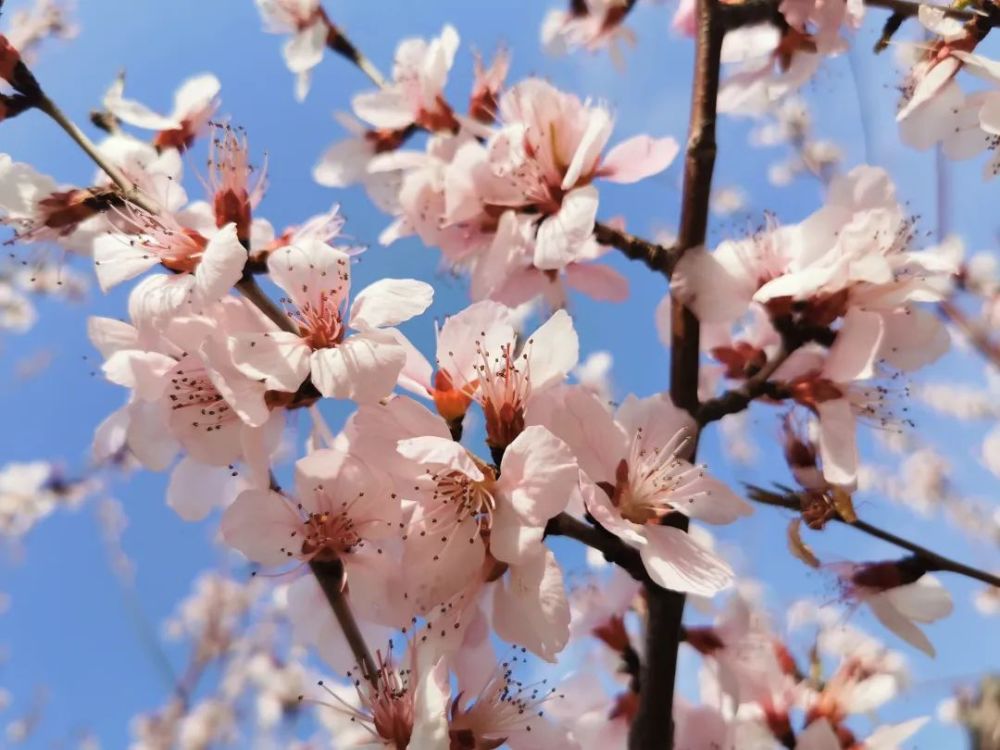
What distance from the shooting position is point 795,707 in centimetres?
160

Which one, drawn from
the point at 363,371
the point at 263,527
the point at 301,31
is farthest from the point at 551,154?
the point at 301,31

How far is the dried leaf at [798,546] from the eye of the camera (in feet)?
3.80

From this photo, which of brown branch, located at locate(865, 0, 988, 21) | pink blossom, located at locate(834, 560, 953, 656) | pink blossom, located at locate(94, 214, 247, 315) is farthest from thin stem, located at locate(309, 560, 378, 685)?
brown branch, located at locate(865, 0, 988, 21)

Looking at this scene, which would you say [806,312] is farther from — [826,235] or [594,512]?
[594,512]

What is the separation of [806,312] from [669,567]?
19.3 inches

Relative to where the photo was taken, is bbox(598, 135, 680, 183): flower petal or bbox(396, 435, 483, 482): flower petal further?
bbox(598, 135, 680, 183): flower petal

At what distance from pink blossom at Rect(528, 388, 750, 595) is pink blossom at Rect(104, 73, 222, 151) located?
36.2 inches

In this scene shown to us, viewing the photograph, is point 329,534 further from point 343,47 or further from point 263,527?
point 343,47

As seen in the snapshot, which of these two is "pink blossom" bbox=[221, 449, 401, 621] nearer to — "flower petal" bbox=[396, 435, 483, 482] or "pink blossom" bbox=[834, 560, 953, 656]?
"flower petal" bbox=[396, 435, 483, 482]

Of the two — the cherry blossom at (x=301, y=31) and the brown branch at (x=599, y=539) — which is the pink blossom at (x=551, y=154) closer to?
the brown branch at (x=599, y=539)

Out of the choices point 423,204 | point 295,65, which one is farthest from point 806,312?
point 295,65

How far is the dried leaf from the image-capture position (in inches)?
45.6

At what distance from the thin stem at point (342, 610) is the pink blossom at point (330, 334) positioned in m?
0.29

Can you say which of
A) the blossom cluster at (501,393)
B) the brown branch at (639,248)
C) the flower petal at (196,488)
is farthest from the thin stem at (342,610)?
the brown branch at (639,248)
